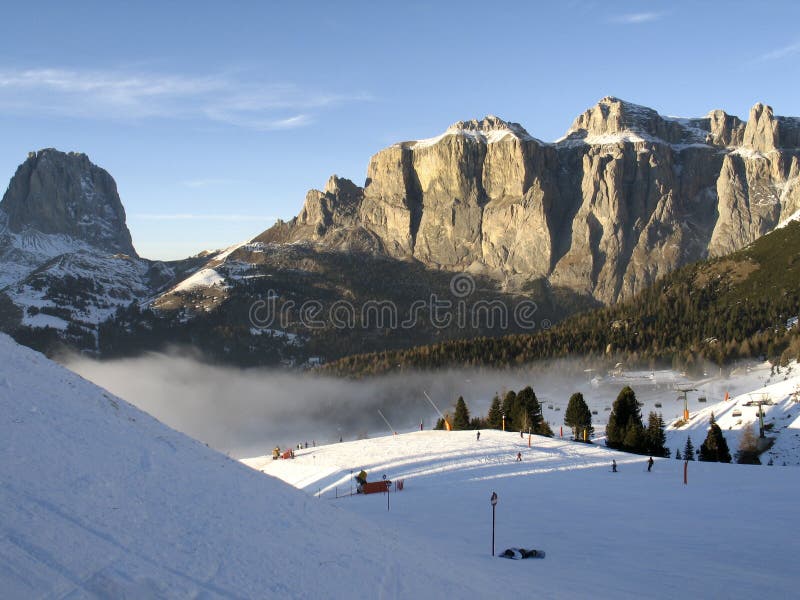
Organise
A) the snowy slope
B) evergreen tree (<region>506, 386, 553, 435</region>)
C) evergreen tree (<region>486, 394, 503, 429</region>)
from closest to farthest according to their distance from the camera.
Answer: the snowy slope → evergreen tree (<region>506, 386, 553, 435</region>) → evergreen tree (<region>486, 394, 503, 429</region>)

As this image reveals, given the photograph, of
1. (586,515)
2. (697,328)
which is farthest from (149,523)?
(697,328)

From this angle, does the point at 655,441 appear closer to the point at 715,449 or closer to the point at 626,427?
the point at 626,427

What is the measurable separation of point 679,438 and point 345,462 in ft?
155

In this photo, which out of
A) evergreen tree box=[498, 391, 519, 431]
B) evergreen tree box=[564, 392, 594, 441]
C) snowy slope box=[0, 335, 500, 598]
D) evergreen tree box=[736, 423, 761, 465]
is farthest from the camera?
evergreen tree box=[498, 391, 519, 431]

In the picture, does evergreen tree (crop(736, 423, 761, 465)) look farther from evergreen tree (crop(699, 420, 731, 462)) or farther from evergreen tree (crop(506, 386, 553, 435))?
evergreen tree (crop(506, 386, 553, 435))

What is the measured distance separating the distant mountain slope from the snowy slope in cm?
13340

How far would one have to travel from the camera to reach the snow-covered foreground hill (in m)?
23.9

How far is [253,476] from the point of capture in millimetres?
25594

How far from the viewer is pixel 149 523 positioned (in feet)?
56.4

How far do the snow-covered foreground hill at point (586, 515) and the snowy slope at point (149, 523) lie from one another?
2926 mm

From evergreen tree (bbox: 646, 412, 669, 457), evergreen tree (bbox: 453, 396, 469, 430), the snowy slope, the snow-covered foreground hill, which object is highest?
the snowy slope

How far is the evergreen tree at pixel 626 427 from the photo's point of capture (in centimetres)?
7012

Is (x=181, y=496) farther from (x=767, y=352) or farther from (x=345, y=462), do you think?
(x=767, y=352)

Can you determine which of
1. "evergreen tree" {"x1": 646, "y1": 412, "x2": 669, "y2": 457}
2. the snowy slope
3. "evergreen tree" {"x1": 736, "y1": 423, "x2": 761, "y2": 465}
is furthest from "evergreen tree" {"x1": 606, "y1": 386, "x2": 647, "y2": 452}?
the snowy slope
